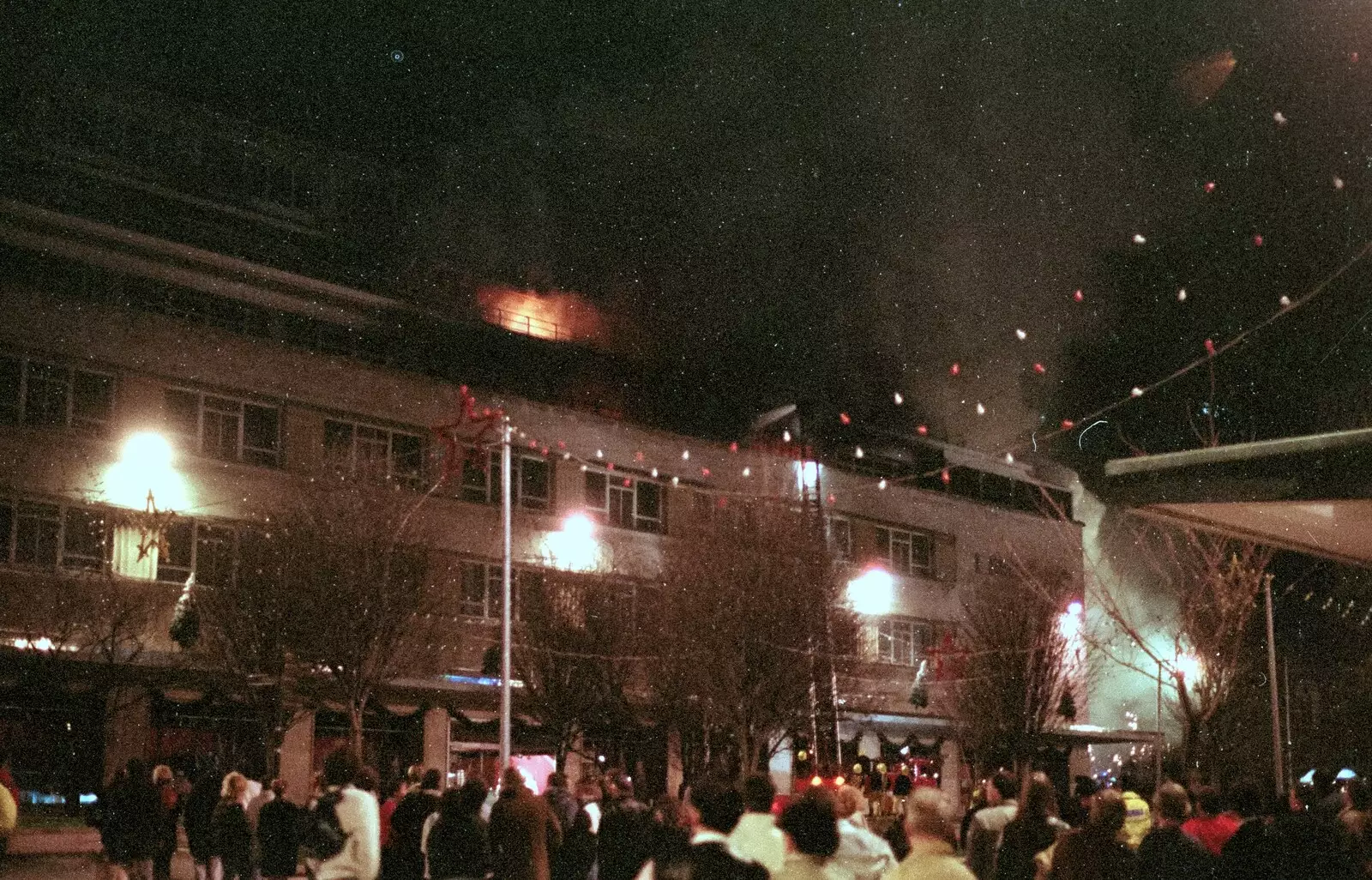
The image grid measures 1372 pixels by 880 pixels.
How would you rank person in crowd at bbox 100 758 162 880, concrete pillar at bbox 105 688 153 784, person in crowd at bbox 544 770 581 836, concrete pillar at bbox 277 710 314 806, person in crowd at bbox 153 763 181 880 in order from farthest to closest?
concrete pillar at bbox 277 710 314 806, concrete pillar at bbox 105 688 153 784, person in crowd at bbox 153 763 181 880, person in crowd at bbox 100 758 162 880, person in crowd at bbox 544 770 581 836

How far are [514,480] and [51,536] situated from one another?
43.2 ft

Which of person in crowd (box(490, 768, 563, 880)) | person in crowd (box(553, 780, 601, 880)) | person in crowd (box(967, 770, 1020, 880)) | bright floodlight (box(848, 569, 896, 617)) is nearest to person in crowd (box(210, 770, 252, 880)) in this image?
person in crowd (box(553, 780, 601, 880))

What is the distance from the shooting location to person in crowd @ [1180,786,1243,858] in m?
10.6

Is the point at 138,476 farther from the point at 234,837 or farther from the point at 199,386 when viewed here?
the point at 234,837

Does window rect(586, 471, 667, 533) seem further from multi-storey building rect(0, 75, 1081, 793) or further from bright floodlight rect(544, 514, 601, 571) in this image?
bright floodlight rect(544, 514, 601, 571)

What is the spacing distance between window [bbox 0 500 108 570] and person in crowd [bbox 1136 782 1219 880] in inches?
1108

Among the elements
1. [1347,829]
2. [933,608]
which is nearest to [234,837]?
[1347,829]

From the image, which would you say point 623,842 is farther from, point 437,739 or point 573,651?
point 437,739

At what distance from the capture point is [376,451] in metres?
38.7

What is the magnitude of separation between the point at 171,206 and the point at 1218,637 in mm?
26824

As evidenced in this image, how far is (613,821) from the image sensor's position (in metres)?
13.5

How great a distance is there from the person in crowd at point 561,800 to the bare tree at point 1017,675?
3247cm

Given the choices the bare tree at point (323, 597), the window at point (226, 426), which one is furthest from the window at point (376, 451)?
the bare tree at point (323, 597)

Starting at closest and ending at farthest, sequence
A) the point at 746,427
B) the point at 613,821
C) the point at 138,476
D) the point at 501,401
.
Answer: the point at 613,821 < the point at 138,476 < the point at 501,401 < the point at 746,427
